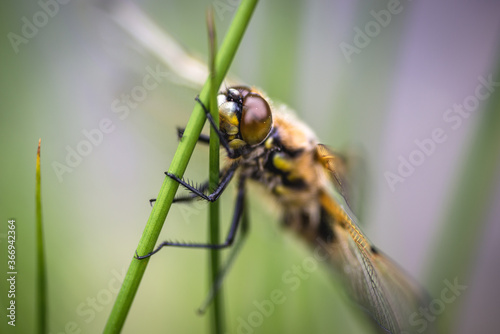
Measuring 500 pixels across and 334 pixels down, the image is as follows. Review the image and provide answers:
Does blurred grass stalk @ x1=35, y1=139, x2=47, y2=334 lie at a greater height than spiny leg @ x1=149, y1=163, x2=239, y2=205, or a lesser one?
lesser

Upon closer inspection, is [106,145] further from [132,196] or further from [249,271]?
[249,271]

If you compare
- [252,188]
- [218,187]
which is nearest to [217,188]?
[218,187]

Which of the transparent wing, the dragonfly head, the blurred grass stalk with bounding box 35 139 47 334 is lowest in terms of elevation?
the blurred grass stalk with bounding box 35 139 47 334

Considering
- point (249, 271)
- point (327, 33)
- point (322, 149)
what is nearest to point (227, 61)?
point (322, 149)

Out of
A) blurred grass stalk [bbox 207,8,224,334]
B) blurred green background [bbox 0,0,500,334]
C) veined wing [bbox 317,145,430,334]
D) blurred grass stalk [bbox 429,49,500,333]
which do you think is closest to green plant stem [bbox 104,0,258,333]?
blurred grass stalk [bbox 207,8,224,334]

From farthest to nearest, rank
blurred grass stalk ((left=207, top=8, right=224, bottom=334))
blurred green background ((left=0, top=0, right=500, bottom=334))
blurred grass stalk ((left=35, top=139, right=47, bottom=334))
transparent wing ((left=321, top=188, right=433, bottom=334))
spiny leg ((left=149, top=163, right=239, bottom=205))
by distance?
blurred green background ((left=0, top=0, right=500, bottom=334)) → transparent wing ((left=321, top=188, right=433, bottom=334)) → spiny leg ((left=149, top=163, right=239, bottom=205)) → blurred grass stalk ((left=35, top=139, right=47, bottom=334)) → blurred grass stalk ((left=207, top=8, right=224, bottom=334))

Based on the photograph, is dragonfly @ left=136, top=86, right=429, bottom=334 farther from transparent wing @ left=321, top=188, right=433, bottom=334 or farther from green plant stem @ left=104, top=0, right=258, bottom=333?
green plant stem @ left=104, top=0, right=258, bottom=333

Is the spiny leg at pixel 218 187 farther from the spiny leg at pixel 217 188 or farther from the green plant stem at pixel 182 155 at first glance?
the green plant stem at pixel 182 155
